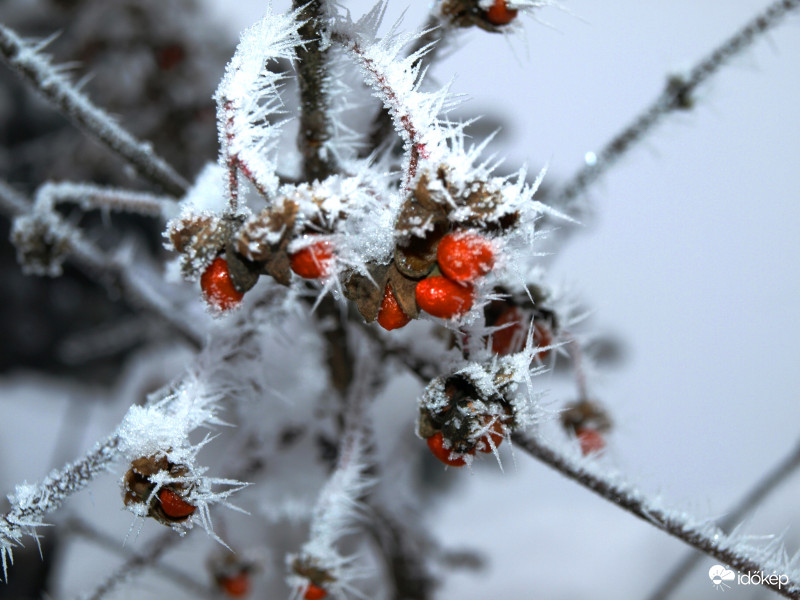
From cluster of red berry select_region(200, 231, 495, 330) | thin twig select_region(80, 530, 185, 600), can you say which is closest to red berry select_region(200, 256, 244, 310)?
cluster of red berry select_region(200, 231, 495, 330)

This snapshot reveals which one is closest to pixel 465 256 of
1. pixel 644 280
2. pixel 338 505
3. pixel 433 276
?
pixel 433 276

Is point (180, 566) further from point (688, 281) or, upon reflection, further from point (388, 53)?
point (688, 281)

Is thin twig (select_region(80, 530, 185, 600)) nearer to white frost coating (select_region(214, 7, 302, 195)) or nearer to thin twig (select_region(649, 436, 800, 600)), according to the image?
white frost coating (select_region(214, 7, 302, 195))

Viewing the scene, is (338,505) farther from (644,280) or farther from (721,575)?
(644,280)

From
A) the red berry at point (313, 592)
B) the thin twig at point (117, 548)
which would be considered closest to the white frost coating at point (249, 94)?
the red berry at point (313, 592)

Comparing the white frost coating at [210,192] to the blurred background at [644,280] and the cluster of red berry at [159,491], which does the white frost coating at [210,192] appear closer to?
the cluster of red berry at [159,491]

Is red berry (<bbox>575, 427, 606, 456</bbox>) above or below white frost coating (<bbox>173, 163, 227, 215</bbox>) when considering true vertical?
below
